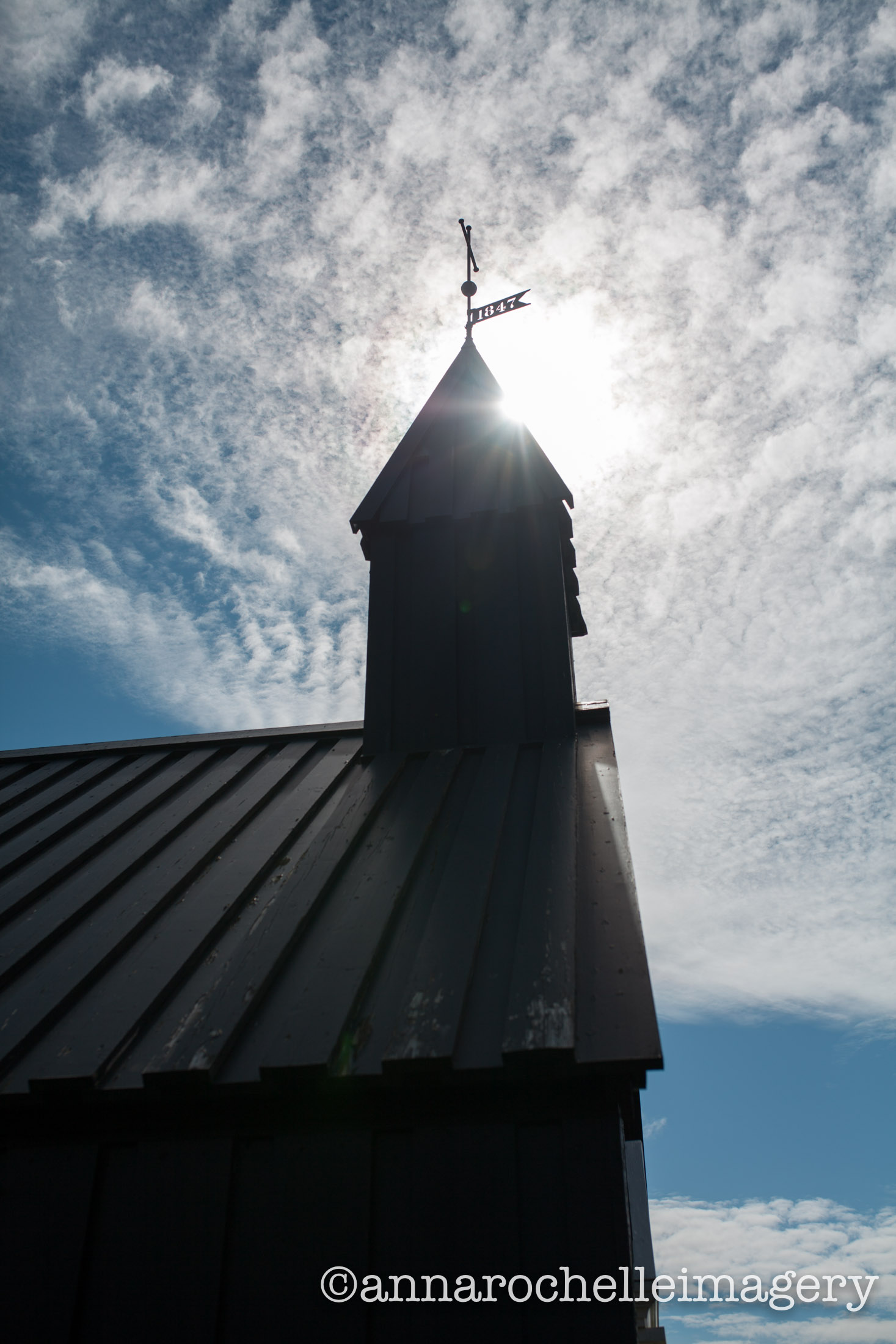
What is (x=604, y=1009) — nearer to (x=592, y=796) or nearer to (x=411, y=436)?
(x=592, y=796)

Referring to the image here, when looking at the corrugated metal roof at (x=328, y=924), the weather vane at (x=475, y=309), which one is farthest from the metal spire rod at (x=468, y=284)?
the corrugated metal roof at (x=328, y=924)

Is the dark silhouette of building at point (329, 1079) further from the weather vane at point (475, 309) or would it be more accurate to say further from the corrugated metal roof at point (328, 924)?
the weather vane at point (475, 309)

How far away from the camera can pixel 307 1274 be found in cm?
313

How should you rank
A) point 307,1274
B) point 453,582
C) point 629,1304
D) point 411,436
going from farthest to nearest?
point 411,436 → point 453,582 → point 307,1274 → point 629,1304

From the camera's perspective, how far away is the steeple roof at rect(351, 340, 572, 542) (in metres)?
7.82

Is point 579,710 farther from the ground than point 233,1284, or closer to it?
farther from the ground

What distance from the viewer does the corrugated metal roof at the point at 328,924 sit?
10.5 ft

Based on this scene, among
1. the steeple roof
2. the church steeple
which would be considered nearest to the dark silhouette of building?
the church steeple

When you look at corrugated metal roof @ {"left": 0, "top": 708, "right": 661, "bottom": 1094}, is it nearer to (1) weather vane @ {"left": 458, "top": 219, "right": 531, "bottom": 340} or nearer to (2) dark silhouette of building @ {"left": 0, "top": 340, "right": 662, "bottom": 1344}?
(2) dark silhouette of building @ {"left": 0, "top": 340, "right": 662, "bottom": 1344}

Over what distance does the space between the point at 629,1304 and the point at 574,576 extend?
674 cm

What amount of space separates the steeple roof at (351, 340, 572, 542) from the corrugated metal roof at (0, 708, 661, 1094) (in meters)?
2.74

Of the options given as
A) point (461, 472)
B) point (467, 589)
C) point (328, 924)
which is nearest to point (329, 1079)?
point (328, 924)

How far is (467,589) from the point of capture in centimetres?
750

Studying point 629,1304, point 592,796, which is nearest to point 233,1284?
point 629,1304
